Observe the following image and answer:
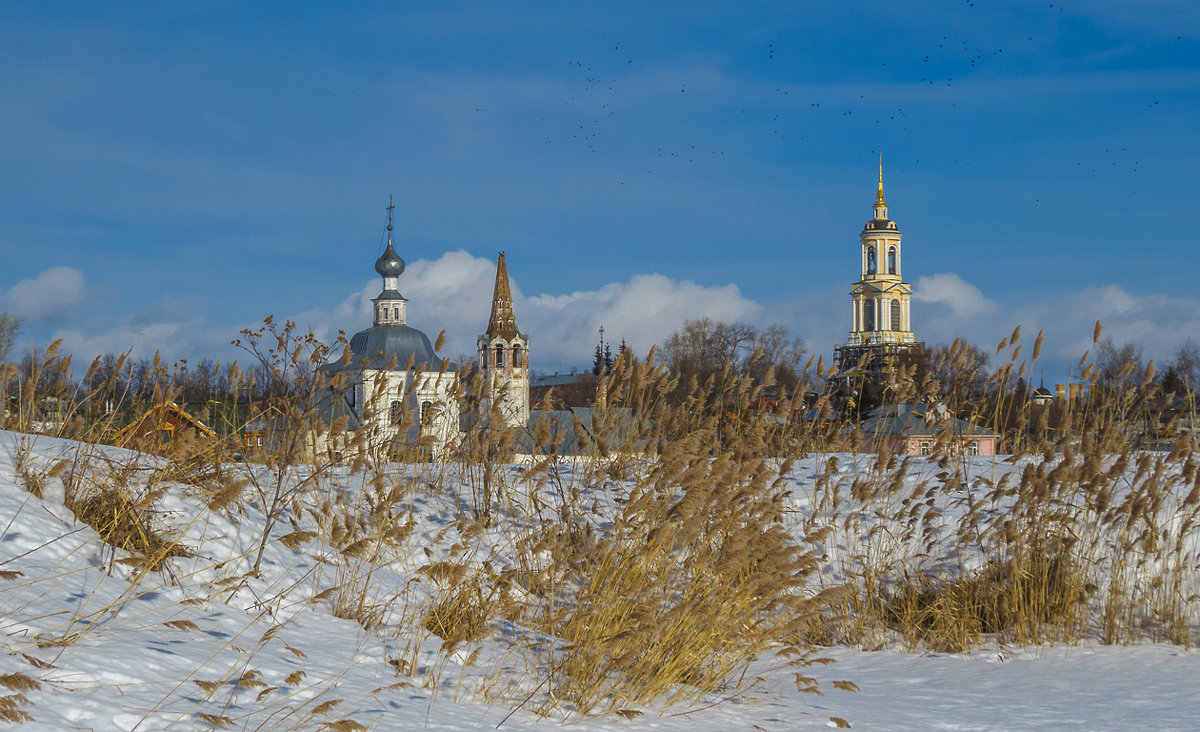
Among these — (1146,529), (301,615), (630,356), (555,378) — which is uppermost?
(555,378)

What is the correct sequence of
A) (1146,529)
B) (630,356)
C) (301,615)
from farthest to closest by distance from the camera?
1. (630,356)
2. (1146,529)
3. (301,615)

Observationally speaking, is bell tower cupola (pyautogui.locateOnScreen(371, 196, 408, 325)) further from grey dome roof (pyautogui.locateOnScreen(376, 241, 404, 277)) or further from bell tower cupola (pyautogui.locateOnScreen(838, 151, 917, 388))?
bell tower cupola (pyautogui.locateOnScreen(838, 151, 917, 388))

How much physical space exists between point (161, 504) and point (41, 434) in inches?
38.8

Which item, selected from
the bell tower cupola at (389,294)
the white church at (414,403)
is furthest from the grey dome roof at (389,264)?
the white church at (414,403)

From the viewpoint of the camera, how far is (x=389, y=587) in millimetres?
4906

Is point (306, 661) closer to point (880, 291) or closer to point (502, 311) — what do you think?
point (502, 311)

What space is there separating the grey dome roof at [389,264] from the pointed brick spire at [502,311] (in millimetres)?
6687

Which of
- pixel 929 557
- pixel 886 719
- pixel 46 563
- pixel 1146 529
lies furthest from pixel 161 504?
pixel 1146 529

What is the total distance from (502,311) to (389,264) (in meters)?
9.40

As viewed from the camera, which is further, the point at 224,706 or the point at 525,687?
the point at 525,687

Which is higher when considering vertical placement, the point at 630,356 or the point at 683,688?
the point at 630,356

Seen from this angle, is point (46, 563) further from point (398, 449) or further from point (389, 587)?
point (398, 449)

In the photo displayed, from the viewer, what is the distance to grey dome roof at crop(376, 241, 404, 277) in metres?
66.6

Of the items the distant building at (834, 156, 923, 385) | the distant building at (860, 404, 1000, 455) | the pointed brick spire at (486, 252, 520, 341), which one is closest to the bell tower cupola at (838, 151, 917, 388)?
the distant building at (834, 156, 923, 385)
